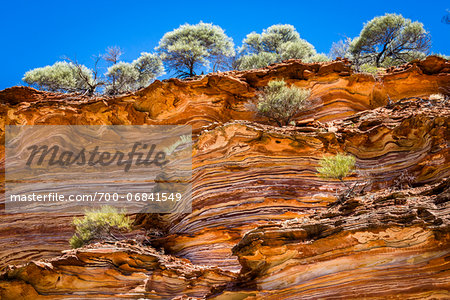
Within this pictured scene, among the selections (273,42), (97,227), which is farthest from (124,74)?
(97,227)

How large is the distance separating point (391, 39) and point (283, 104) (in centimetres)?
1136

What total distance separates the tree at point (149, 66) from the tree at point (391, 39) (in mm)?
11560

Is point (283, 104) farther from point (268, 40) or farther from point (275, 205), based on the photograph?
point (268, 40)

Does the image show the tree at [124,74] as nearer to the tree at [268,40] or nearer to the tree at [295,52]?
the tree at [268,40]

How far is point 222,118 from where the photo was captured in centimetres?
1496

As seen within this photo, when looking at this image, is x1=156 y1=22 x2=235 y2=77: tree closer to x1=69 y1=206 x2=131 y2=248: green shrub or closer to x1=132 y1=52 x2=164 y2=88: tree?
x1=132 y1=52 x2=164 y2=88: tree

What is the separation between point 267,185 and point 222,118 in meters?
5.38

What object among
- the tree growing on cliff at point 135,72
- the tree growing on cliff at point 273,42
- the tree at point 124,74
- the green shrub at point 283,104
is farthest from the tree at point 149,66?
the green shrub at point 283,104

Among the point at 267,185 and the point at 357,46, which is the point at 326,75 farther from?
the point at 357,46

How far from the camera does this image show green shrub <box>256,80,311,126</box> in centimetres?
1356

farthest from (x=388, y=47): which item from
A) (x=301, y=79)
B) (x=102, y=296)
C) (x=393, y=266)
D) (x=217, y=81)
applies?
(x=102, y=296)

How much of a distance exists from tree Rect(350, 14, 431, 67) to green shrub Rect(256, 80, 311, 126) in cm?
884

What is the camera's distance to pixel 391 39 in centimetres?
2108

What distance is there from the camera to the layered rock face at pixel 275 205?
19.0ft
